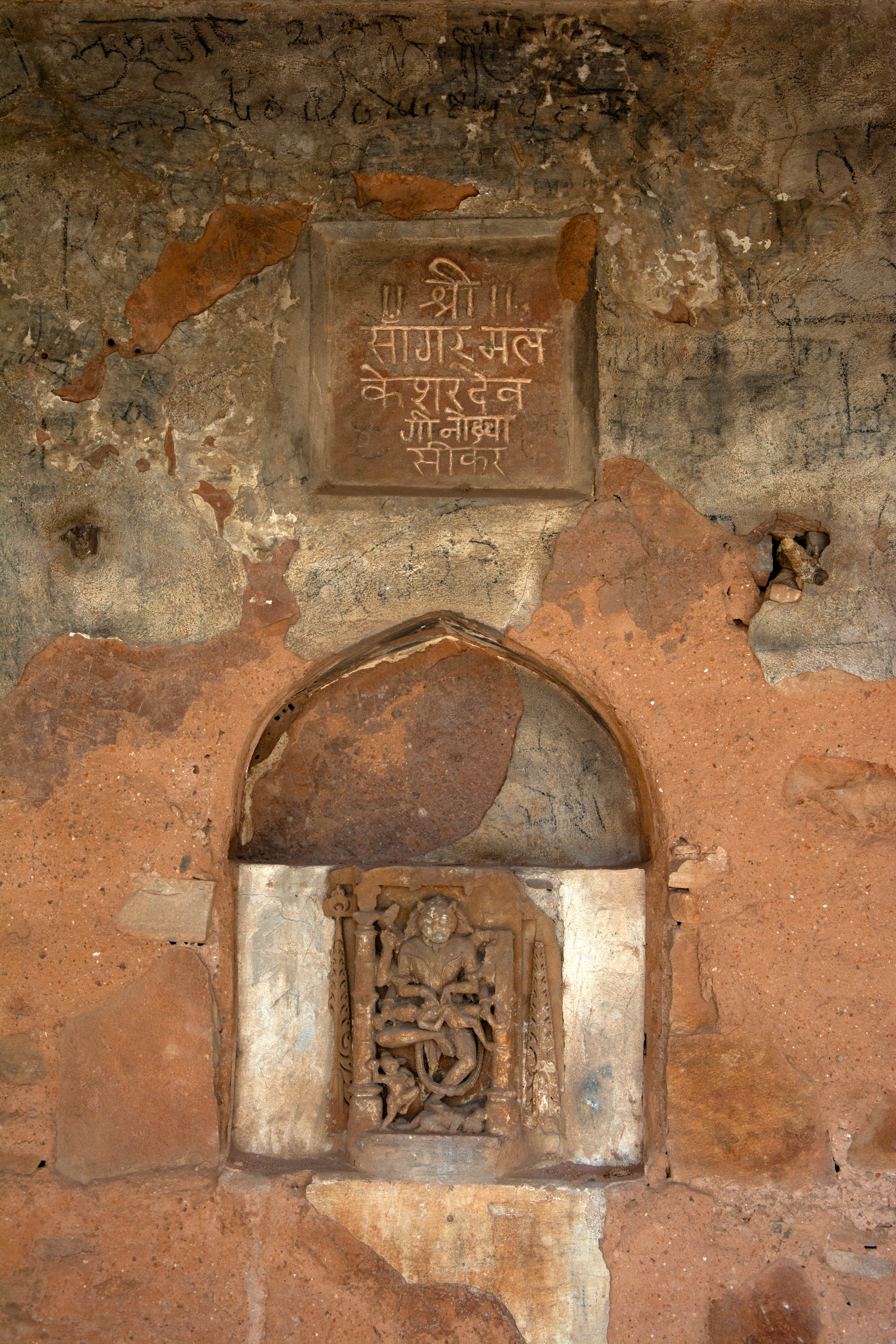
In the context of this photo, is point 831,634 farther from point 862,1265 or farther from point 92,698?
point 92,698

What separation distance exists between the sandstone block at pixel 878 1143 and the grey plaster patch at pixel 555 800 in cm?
111

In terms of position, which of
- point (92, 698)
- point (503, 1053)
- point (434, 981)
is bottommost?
point (503, 1053)

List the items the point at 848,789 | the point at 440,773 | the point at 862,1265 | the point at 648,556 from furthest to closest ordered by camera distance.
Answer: the point at 440,773
the point at 648,556
the point at 848,789
the point at 862,1265

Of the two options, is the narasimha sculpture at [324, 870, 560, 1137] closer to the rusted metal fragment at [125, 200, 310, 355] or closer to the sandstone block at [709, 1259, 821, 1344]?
the sandstone block at [709, 1259, 821, 1344]

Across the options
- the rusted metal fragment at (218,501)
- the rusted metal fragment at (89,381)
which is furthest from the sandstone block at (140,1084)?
the rusted metal fragment at (89,381)

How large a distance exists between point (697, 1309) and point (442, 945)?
137 centimetres

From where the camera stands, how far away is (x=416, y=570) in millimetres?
3426

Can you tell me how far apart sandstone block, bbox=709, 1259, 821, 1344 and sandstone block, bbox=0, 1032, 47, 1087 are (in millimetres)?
2282

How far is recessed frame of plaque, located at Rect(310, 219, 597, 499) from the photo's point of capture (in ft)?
11.5

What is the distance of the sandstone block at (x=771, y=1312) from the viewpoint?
3.13m

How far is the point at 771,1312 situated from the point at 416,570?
2.61 meters

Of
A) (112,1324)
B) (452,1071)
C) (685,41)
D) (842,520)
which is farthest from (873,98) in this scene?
(112,1324)

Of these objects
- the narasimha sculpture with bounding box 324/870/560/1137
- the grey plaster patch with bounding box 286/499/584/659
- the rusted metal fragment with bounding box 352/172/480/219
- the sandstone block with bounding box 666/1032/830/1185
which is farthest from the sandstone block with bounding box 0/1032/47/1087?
the rusted metal fragment with bounding box 352/172/480/219

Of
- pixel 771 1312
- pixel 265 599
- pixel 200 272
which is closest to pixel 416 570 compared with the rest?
pixel 265 599
